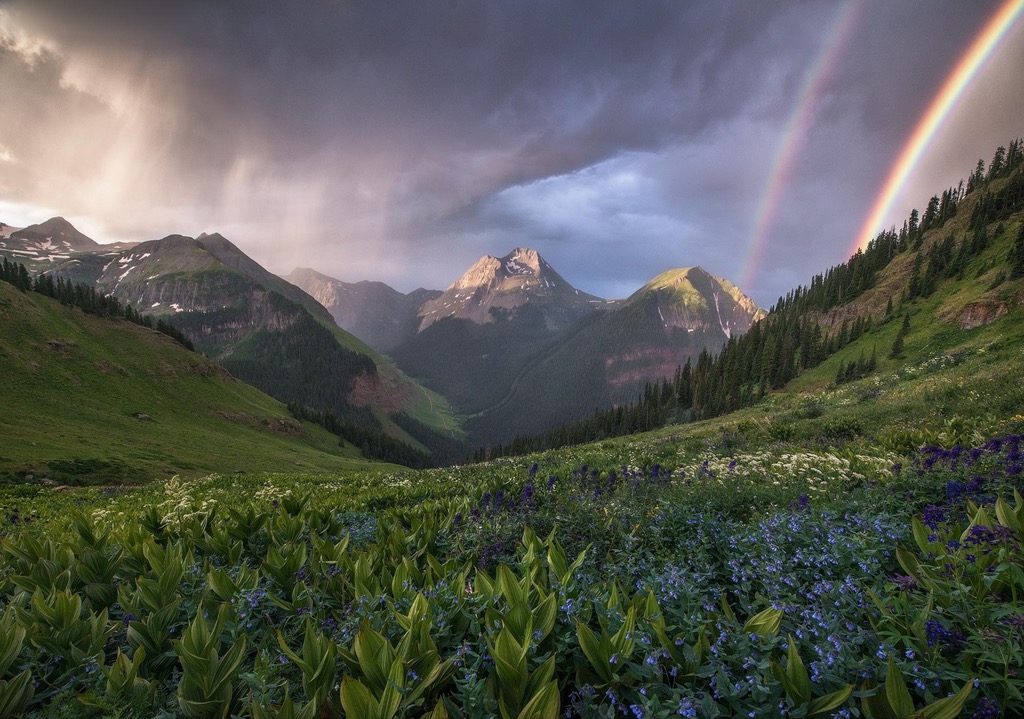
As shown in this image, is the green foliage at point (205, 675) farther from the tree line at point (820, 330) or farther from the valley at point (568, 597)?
the tree line at point (820, 330)

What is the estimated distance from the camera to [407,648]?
2639 mm

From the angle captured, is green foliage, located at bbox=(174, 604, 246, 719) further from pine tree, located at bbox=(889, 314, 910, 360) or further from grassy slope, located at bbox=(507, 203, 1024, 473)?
pine tree, located at bbox=(889, 314, 910, 360)

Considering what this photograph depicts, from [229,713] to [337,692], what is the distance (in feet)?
2.14

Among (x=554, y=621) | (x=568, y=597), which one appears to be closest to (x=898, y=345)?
(x=568, y=597)

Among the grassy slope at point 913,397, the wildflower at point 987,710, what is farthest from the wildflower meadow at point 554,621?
Answer: the grassy slope at point 913,397

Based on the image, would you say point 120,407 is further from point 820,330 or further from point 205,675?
point 820,330

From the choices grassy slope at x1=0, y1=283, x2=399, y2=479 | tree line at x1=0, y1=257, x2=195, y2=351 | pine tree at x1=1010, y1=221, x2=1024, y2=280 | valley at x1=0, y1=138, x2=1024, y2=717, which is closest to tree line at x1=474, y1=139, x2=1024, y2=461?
pine tree at x1=1010, y1=221, x2=1024, y2=280

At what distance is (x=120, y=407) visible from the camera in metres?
62.2

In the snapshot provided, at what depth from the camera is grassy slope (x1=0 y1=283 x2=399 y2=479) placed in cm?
3709

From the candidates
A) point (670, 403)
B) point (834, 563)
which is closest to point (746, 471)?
point (834, 563)

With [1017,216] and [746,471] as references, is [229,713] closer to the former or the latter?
[746,471]

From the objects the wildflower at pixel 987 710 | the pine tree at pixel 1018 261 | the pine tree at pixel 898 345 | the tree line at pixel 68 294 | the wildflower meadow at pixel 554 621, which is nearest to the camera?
the wildflower at pixel 987 710

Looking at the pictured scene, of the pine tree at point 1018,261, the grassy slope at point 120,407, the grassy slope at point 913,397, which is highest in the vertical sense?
the pine tree at point 1018,261

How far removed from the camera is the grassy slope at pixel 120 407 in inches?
1460
